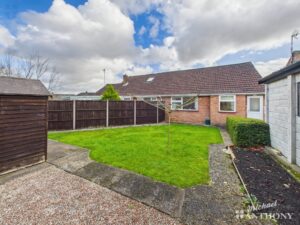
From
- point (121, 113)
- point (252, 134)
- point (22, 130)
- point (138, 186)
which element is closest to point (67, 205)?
point (138, 186)

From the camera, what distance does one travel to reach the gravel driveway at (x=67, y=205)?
2.67m

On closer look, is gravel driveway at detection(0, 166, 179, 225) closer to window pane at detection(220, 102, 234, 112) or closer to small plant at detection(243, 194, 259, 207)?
small plant at detection(243, 194, 259, 207)

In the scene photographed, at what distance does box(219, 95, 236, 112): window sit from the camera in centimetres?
1295

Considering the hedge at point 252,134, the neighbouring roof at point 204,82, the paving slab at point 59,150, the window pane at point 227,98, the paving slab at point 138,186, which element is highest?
the neighbouring roof at point 204,82

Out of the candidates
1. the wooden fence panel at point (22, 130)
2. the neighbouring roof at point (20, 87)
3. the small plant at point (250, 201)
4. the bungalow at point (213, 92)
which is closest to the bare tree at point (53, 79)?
the bungalow at point (213, 92)

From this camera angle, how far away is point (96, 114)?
12.5 meters

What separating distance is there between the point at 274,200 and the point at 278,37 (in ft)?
40.9

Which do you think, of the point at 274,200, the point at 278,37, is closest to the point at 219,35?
the point at 278,37

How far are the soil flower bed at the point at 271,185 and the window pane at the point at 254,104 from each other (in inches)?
291

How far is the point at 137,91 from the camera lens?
19.8 meters

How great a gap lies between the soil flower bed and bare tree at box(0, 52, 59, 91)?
24047mm

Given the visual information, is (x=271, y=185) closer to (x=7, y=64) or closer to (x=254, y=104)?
(x=254, y=104)

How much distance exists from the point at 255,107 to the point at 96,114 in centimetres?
1206

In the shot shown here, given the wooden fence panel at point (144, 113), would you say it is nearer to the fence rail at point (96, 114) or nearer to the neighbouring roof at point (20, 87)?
the fence rail at point (96, 114)
